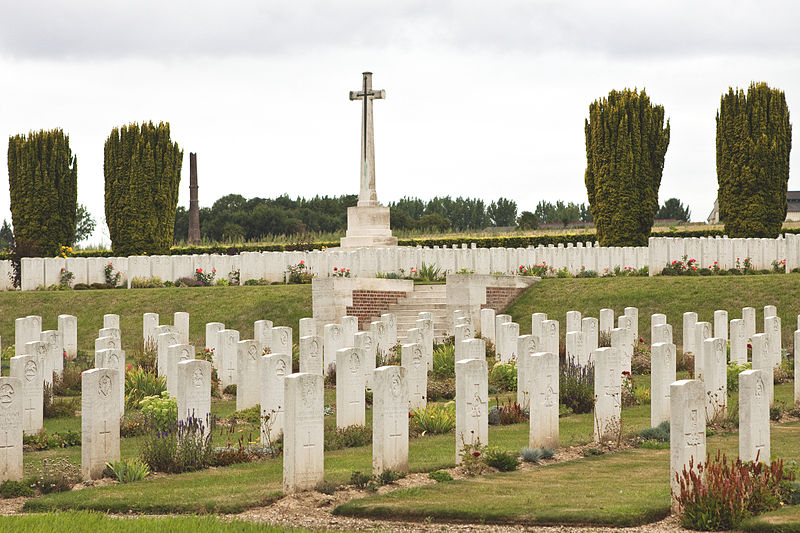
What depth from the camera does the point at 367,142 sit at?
2898cm

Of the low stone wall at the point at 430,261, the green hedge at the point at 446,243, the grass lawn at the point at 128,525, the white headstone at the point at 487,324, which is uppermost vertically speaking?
the green hedge at the point at 446,243

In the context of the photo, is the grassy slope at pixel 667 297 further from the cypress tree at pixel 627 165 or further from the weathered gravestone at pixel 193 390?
the weathered gravestone at pixel 193 390

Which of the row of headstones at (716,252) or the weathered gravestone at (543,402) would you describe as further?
the row of headstones at (716,252)

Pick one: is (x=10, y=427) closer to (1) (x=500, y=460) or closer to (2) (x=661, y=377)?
(1) (x=500, y=460)

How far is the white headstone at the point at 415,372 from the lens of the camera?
435 inches

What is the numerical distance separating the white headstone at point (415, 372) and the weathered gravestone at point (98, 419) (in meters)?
3.12

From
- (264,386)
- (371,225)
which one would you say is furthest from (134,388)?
(371,225)

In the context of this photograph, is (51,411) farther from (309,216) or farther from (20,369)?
(309,216)

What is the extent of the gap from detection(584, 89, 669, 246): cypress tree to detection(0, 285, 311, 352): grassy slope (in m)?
11.7

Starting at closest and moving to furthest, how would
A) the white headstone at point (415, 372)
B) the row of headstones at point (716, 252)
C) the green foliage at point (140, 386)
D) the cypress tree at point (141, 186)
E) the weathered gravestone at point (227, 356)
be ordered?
the white headstone at point (415, 372) < the green foliage at point (140, 386) < the weathered gravestone at point (227, 356) < the row of headstones at point (716, 252) < the cypress tree at point (141, 186)

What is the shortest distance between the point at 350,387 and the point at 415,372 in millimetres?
935

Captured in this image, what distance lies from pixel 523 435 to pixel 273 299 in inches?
567

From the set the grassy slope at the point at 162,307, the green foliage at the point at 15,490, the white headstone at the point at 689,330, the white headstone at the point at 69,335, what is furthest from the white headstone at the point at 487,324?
the green foliage at the point at 15,490

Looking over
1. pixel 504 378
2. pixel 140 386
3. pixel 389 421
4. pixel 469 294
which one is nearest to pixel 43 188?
pixel 469 294
